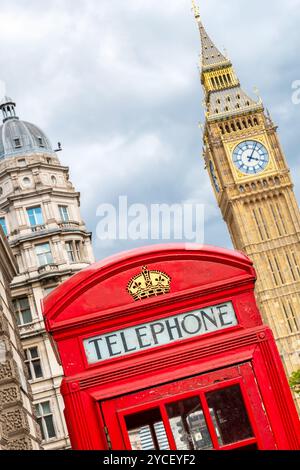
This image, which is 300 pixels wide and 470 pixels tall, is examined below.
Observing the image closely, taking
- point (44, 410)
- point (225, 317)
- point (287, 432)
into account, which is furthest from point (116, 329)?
point (44, 410)

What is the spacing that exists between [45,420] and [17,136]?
12.7m

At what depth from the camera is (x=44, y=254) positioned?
112 ft

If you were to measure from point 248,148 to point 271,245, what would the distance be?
9.30 metres

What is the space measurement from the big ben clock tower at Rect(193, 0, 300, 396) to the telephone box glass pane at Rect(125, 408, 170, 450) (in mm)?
62106

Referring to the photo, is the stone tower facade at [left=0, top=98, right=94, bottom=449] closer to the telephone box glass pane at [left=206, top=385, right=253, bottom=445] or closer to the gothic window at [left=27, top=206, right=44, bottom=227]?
the gothic window at [left=27, top=206, right=44, bottom=227]

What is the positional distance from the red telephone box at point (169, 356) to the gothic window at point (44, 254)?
27.2 m

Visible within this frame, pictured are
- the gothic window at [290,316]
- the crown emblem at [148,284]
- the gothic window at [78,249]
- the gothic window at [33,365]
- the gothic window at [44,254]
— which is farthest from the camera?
the gothic window at [290,316]

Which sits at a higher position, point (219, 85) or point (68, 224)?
point (219, 85)

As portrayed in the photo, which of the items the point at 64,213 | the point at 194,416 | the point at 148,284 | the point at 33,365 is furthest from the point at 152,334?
the point at 64,213

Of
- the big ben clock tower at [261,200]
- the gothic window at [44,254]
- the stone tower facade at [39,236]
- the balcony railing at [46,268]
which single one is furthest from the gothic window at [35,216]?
the big ben clock tower at [261,200]

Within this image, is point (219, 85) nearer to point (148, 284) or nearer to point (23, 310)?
point (23, 310)

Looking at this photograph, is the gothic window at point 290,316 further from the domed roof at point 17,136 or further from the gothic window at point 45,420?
the gothic window at point 45,420

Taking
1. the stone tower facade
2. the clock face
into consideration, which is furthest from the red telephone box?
the clock face

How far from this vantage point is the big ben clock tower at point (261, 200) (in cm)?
6938
